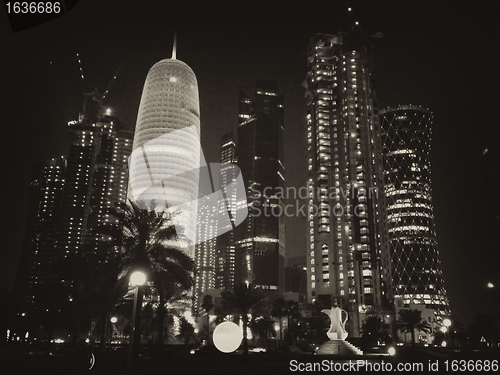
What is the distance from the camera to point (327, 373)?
71.8 ft

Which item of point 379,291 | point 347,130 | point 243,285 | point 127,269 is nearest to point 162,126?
point 347,130

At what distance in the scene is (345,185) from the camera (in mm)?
139625

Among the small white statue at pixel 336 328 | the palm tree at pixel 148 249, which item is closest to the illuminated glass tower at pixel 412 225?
the small white statue at pixel 336 328

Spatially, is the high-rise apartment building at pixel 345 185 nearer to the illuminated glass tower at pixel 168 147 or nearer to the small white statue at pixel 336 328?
the illuminated glass tower at pixel 168 147

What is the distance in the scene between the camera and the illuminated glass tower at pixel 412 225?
18525cm

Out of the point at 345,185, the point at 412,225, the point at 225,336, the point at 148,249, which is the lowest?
the point at 225,336

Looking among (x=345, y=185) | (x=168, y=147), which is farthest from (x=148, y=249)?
(x=168, y=147)

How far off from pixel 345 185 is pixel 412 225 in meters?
67.0

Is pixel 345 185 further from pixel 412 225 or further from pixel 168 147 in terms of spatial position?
pixel 412 225

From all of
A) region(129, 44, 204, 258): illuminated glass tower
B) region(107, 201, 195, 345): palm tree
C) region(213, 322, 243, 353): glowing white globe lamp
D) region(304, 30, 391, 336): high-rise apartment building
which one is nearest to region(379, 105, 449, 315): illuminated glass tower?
region(304, 30, 391, 336): high-rise apartment building

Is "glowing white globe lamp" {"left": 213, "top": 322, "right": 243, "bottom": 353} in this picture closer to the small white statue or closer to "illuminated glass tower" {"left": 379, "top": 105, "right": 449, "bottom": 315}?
the small white statue

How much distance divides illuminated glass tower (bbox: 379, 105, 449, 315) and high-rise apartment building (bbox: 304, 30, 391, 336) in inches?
1999

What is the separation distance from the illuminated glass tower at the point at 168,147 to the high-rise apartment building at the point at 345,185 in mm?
40583

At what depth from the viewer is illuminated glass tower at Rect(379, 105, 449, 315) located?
185 m
